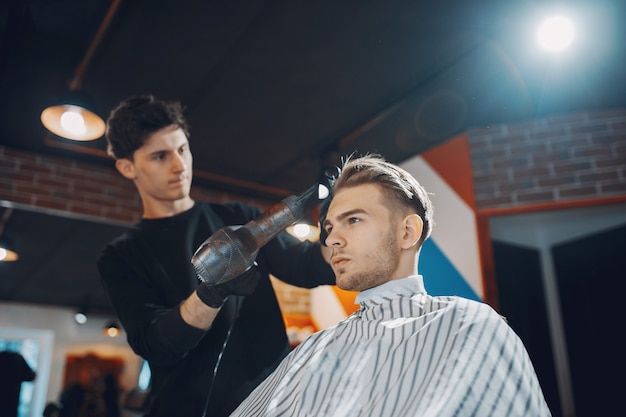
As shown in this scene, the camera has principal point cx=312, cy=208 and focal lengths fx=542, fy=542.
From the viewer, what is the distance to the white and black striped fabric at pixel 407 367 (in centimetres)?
98

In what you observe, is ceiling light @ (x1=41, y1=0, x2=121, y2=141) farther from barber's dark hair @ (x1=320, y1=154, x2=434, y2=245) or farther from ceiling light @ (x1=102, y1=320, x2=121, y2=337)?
ceiling light @ (x1=102, y1=320, x2=121, y2=337)

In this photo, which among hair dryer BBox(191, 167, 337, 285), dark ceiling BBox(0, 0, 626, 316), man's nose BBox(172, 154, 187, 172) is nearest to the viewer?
hair dryer BBox(191, 167, 337, 285)

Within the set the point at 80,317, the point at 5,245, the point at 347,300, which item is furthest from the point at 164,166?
the point at 80,317

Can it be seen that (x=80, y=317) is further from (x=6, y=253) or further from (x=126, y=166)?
(x=126, y=166)

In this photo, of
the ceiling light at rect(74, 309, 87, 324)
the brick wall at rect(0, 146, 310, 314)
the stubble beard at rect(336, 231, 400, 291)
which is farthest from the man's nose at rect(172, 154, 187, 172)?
the ceiling light at rect(74, 309, 87, 324)

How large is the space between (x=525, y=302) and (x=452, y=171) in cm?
108

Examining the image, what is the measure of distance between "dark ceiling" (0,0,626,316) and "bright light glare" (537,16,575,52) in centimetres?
7

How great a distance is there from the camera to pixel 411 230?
4.66ft

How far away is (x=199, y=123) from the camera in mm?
3830

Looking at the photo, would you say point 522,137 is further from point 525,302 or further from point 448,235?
point 525,302

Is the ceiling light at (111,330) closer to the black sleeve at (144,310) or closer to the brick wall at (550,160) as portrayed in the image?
the brick wall at (550,160)

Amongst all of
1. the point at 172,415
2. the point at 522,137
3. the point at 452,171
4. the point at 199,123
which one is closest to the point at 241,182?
the point at 199,123

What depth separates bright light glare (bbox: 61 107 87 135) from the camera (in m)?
2.88

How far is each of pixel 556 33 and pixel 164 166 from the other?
242 cm
